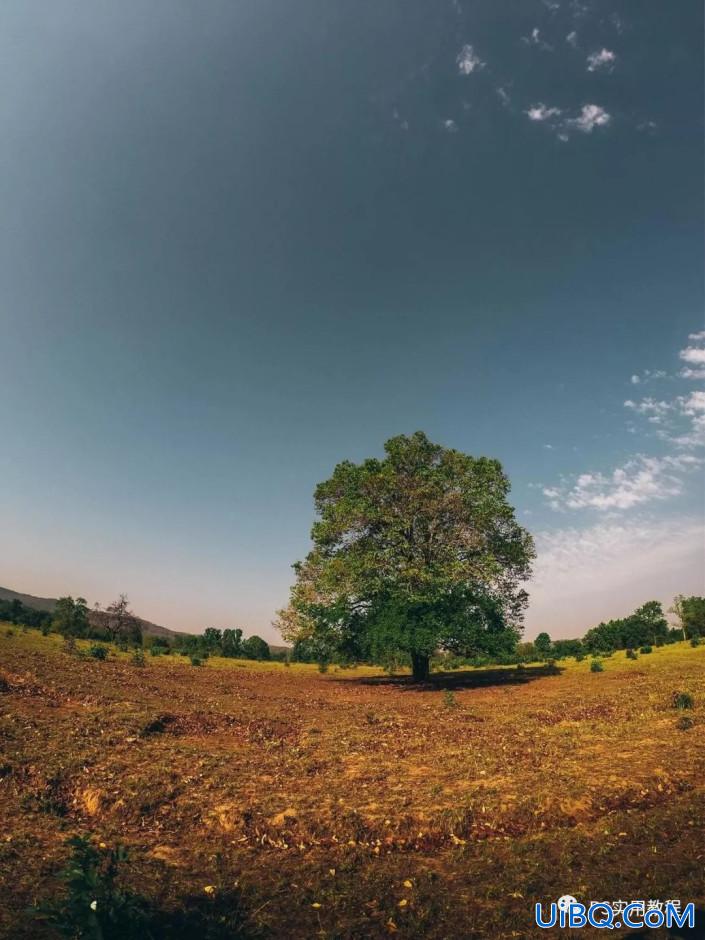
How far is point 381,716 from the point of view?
17.1m

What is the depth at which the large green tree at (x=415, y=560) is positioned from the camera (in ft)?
86.2

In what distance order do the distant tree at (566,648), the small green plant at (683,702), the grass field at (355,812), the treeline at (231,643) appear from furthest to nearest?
the distant tree at (566,648), the treeline at (231,643), the small green plant at (683,702), the grass field at (355,812)

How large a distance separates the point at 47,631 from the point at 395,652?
36.3 meters

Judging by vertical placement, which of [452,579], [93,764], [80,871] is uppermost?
[452,579]

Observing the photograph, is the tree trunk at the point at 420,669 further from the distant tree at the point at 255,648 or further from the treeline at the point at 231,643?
the distant tree at the point at 255,648

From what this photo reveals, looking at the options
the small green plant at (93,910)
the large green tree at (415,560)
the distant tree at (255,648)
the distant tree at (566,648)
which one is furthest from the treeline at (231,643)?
the small green plant at (93,910)

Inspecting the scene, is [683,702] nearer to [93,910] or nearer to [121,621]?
[93,910]

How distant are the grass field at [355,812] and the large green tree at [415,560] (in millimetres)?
11012

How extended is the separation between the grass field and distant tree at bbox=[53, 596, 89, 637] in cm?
3759

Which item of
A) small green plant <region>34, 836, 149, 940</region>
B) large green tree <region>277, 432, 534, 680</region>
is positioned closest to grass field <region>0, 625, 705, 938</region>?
small green plant <region>34, 836, 149, 940</region>

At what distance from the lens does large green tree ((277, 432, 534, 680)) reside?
26281 millimetres

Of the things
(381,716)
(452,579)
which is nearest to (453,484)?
(452,579)

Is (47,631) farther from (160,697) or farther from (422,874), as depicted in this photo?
(422,874)

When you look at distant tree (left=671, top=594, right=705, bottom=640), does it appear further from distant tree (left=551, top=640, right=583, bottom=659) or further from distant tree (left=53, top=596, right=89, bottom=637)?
distant tree (left=53, top=596, right=89, bottom=637)
